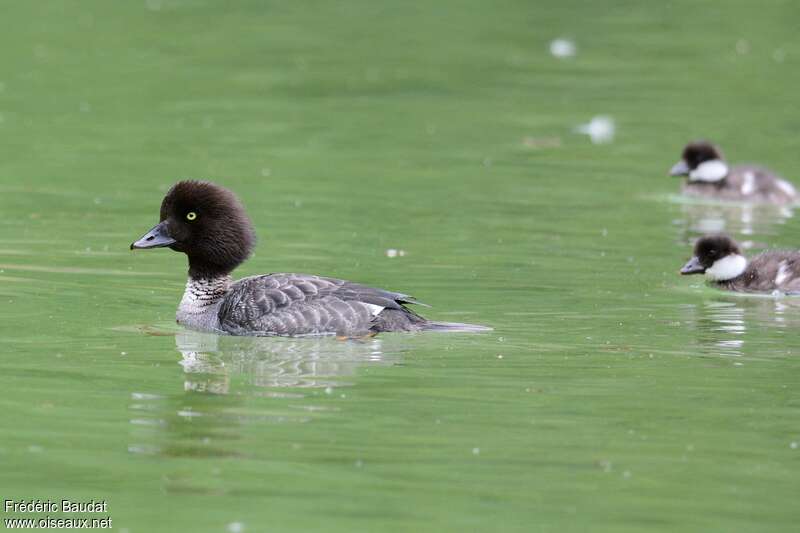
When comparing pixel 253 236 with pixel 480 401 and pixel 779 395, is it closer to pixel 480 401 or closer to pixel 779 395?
pixel 480 401

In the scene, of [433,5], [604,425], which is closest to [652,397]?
[604,425]

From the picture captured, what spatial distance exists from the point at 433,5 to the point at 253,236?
61.6 feet

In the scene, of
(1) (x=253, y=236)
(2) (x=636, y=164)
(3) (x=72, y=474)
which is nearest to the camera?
(3) (x=72, y=474)

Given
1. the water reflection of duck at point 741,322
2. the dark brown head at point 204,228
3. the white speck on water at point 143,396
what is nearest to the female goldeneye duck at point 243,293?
the dark brown head at point 204,228

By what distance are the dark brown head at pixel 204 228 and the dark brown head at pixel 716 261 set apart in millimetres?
3964

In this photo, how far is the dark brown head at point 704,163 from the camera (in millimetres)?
17880

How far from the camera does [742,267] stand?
13.6 meters

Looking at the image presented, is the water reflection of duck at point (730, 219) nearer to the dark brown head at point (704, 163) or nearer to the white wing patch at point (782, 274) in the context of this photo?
the dark brown head at point (704, 163)

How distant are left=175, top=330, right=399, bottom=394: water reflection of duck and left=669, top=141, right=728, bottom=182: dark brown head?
798cm

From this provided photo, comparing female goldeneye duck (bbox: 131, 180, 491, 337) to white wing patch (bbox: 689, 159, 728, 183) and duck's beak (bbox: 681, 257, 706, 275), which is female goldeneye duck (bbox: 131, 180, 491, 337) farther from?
white wing patch (bbox: 689, 159, 728, 183)

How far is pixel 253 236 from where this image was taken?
11.6m

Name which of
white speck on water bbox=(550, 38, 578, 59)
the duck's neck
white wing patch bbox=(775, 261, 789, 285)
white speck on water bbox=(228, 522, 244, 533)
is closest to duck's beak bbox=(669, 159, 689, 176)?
white wing patch bbox=(775, 261, 789, 285)

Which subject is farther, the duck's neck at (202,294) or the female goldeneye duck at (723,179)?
the female goldeneye duck at (723,179)

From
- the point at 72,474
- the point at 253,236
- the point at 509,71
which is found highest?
the point at 509,71
